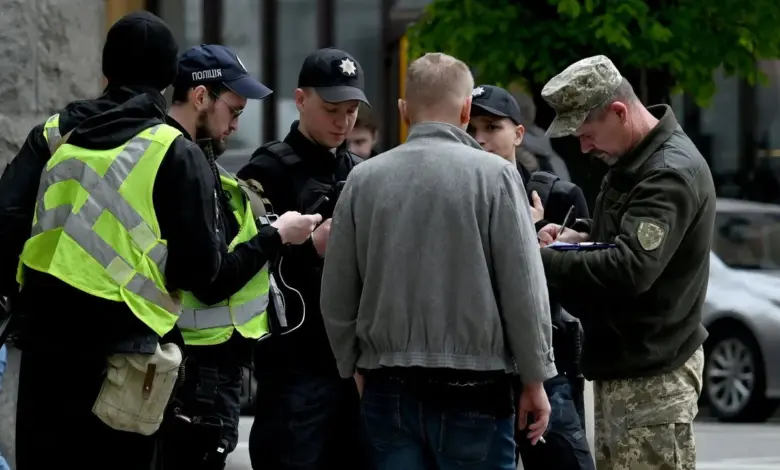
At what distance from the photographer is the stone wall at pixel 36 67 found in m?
7.14

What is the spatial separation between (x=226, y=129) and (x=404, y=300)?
112cm

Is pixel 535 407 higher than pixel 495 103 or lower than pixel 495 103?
lower

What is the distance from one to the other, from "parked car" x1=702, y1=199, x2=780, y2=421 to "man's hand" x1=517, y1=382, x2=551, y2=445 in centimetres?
833

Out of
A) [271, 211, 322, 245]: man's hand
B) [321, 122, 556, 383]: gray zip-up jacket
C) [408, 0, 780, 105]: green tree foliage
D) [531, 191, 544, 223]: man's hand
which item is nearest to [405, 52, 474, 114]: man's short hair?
[321, 122, 556, 383]: gray zip-up jacket

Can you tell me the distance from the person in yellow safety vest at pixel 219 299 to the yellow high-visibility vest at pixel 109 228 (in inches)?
24.3

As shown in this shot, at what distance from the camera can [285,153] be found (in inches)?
245

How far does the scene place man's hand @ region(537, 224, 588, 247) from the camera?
19.8ft

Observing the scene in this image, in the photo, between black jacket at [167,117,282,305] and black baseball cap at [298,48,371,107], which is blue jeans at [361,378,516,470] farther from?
black baseball cap at [298,48,371,107]

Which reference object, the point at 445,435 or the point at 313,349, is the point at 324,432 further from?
the point at 445,435

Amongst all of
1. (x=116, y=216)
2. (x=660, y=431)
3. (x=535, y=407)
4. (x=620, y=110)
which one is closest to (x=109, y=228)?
(x=116, y=216)

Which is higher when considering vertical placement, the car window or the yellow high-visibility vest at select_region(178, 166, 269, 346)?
the yellow high-visibility vest at select_region(178, 166, 269, 346)

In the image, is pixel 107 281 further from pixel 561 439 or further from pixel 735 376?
pixel 735 376

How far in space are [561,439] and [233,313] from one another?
141 cm

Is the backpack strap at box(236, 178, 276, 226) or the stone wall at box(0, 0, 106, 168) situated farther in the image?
the stone wall at box(0, 0, 106, 168)
